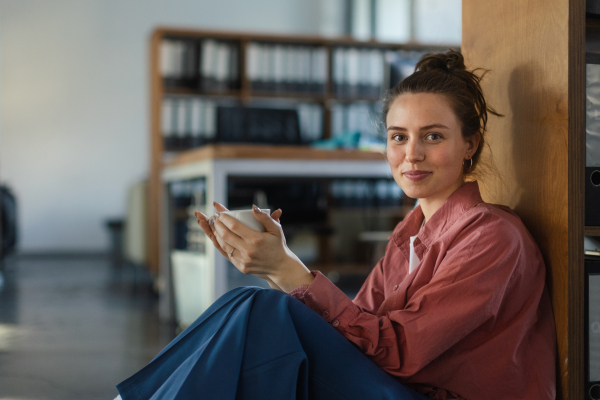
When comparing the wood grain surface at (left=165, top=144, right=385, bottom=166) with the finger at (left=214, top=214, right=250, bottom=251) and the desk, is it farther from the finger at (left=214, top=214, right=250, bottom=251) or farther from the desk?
the finger at (left=214, top=214, right=250, bottom=251)

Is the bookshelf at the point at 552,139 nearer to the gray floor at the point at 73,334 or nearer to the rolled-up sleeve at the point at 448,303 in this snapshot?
the rolled-up sleeve at the point at 448,303

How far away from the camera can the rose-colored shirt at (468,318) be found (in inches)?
30.0

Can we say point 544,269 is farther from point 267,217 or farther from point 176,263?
point 176,263

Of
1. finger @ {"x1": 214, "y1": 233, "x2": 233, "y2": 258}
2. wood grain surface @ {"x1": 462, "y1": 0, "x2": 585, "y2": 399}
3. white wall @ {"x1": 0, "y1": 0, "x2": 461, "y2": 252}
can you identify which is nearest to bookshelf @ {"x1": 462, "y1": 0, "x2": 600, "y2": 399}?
wood grain surface @ {"x1": 462, "y1": 0, "x2": 585, "y2": 399}

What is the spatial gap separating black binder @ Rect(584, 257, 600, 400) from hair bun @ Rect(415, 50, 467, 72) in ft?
1.22

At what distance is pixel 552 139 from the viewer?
85 centimetres

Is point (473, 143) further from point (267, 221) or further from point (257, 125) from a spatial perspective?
point (257, 125)

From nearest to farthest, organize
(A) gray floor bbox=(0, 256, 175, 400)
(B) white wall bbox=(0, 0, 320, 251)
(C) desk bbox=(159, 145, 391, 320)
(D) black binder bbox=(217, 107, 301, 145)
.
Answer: (A) gray floor bbox=(0, 256, 175, 400), (C) desk bbox=(159, 145, 391, 320), (D) black binder bbox=(217, 107, 301, 145), (B) white wall bbox=(0, 0, 320, 251)

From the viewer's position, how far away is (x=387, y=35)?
5.48 metres

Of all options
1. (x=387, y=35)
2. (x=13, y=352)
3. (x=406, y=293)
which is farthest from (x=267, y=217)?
(x=387, y=35)

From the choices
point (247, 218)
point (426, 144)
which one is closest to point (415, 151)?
point (426, 144)

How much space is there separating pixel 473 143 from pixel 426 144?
0.31ft

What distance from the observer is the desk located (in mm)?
1862

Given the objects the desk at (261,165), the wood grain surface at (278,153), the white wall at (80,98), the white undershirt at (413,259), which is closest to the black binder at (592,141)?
the white undershirt at (413,259)
